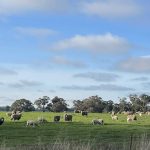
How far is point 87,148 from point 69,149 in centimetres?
60

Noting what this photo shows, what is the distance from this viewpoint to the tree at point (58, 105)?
592 feet

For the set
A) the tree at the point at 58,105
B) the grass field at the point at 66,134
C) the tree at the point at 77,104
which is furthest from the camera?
the tree at the point at 77,104

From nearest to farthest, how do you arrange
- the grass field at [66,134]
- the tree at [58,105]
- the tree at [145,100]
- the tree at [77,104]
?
the grass field at [66,134], the tree at [145,100], the tree at [58,105], the tree at [77,104]

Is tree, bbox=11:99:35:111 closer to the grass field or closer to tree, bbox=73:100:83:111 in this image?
tree, bbox=73:100:83:111

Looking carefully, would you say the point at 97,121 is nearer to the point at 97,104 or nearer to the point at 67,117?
the point at 67,117

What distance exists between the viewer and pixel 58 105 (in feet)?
599

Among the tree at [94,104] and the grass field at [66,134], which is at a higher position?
the tree at [94,104]

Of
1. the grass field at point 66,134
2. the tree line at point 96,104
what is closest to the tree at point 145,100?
the tree line at point 96,104

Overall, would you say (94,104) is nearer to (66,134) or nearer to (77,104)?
(77,104)

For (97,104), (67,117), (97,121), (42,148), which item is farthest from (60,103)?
(42,148)

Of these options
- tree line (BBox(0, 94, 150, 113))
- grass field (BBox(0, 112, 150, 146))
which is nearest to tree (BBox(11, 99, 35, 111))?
tree line (BBox(0, 94, 150, 113))

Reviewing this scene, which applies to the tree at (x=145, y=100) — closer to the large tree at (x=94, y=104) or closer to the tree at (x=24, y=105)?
the large tree at (x=94, y=104)

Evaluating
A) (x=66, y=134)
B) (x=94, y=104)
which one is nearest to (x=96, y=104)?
(x=94, y=104)

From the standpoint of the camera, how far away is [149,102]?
178 metres
